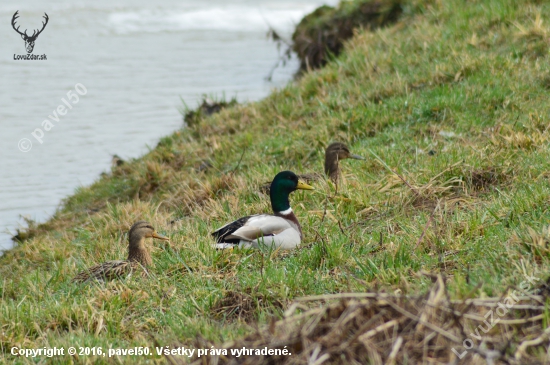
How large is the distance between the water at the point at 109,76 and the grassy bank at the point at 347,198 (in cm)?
151

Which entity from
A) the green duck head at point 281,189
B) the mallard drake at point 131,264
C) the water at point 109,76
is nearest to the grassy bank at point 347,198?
the mallard drake at point 131,264

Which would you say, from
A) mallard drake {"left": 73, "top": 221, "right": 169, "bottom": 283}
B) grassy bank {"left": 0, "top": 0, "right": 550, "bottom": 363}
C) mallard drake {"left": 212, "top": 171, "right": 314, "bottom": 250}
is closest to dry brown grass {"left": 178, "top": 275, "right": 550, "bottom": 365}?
grassy bank {"left": 0, "top": 0, "right": 550, "bottom": 363}

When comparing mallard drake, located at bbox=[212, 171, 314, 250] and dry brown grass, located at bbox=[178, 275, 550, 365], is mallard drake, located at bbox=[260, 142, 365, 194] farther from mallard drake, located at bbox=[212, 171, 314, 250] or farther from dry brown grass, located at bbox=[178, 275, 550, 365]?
dry brown grass, located at bbox=[178, 275, 550, 365]

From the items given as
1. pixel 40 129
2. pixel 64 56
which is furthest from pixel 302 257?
pixel 64 56

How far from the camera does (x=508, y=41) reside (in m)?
9.80

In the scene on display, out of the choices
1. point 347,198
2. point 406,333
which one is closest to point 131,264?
point 347,198

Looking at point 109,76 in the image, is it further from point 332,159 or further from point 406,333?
point 406,333

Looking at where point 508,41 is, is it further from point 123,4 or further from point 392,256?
point 123,4

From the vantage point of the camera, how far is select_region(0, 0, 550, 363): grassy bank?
14.5ft

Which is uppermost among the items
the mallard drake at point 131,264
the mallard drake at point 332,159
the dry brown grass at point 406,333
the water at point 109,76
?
the water at point 109,76

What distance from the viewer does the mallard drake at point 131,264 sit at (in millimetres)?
5367

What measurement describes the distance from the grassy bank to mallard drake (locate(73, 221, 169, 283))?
0.44 ft

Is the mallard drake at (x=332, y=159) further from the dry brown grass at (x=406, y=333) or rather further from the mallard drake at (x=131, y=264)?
the dry brown grass at (x=406, y=333)

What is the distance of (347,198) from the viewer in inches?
255
